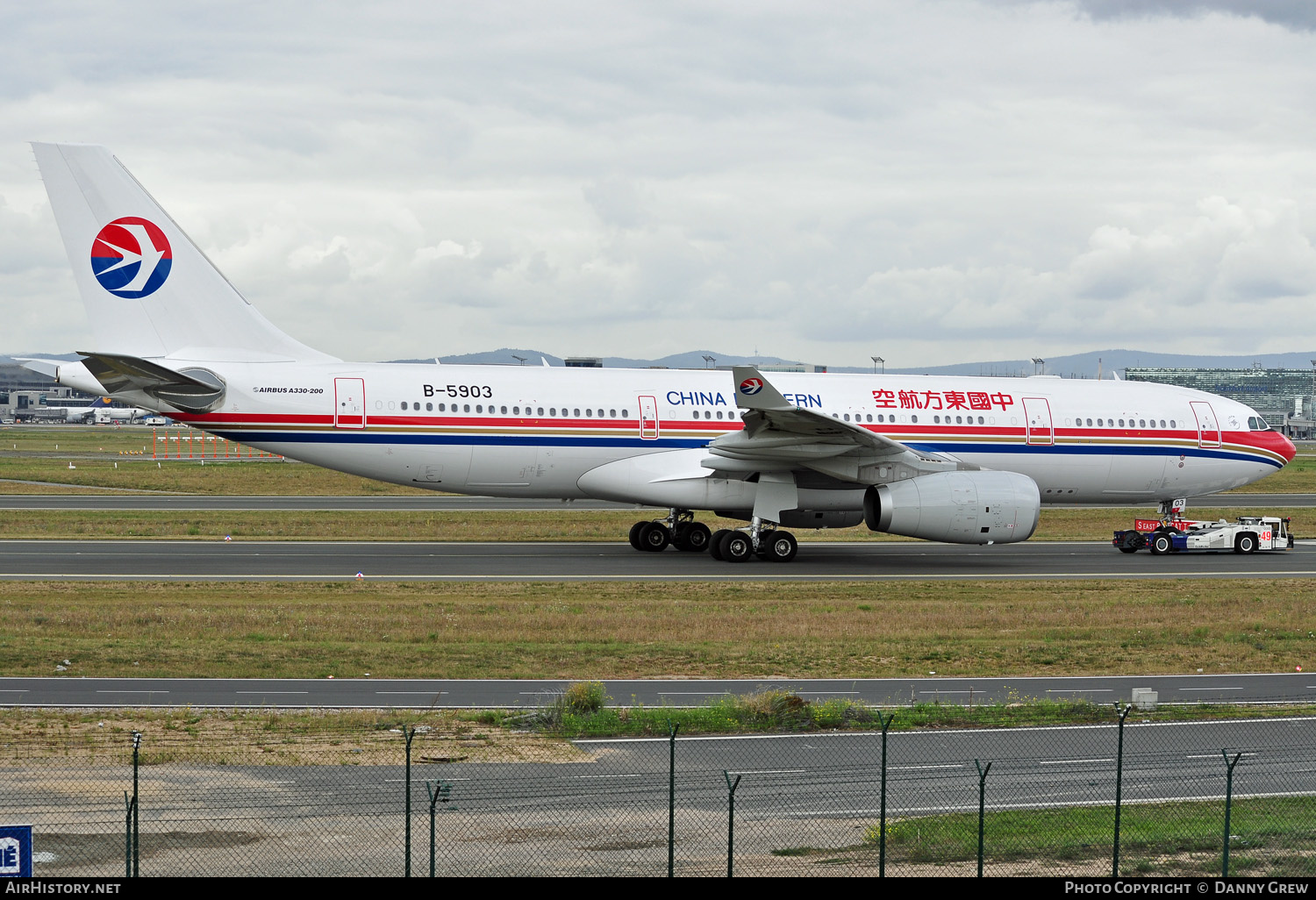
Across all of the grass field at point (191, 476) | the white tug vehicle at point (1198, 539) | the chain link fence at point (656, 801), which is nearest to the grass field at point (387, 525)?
the white tug vehicle at point (1198, 539)

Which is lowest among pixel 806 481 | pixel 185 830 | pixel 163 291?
pixel 185 830

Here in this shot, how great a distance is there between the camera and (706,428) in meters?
36.2

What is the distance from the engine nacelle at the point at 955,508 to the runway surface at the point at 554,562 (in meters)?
1.18

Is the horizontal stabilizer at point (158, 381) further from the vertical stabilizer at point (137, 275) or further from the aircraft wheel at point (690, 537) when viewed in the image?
the aircraft wheel at point (690, 537)

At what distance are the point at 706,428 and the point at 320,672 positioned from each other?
1728cm

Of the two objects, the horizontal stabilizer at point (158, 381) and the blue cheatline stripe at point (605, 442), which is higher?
the horizontal stabilizer at point (158, 381)

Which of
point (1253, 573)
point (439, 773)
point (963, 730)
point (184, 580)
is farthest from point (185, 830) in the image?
point (1253, 573)

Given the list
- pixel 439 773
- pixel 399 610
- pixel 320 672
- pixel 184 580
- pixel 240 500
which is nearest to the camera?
pixel 439 773

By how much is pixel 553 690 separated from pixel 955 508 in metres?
16.5

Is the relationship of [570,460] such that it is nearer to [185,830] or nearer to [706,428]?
[706,428]

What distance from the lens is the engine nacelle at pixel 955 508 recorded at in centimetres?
3325

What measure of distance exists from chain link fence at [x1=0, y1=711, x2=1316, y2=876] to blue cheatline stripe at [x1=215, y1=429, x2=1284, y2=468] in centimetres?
1723

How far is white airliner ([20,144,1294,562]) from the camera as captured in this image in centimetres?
3291

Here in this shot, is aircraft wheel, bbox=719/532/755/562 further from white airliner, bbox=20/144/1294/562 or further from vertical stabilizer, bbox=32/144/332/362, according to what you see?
vertical stabilizer, bbox=32/144/332/362
